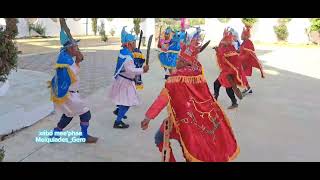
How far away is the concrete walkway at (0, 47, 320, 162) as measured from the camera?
573 cm

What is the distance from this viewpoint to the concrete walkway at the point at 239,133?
5734 mm

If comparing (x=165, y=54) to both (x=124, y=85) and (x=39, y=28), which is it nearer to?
(x=124, y=85)

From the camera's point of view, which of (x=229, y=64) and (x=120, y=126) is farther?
(x=229, y=64)

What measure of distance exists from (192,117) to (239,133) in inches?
110

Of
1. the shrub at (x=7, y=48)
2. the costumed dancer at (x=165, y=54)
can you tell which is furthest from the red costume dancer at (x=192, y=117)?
the costumed dancer at (x=165, y=54)

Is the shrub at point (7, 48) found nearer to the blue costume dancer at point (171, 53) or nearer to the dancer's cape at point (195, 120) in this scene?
the dancer's cape at point (195, 120)

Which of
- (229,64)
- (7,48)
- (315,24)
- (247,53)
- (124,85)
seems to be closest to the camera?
(7,48)

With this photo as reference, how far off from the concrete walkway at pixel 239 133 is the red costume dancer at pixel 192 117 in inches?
49.9

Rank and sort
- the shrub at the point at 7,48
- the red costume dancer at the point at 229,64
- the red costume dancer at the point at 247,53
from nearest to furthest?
the shrub at the point at 7,48 → the red costume dancer at the point at 229,64 → the red costume dancer at the point at 247,53

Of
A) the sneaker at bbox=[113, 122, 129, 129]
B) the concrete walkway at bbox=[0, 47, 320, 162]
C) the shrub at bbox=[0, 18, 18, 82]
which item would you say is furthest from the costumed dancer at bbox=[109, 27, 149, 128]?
the shrub at bbox=[0, 18, 18, 82]

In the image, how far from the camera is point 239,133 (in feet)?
22.9

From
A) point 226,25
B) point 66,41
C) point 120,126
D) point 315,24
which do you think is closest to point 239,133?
point 120,126
